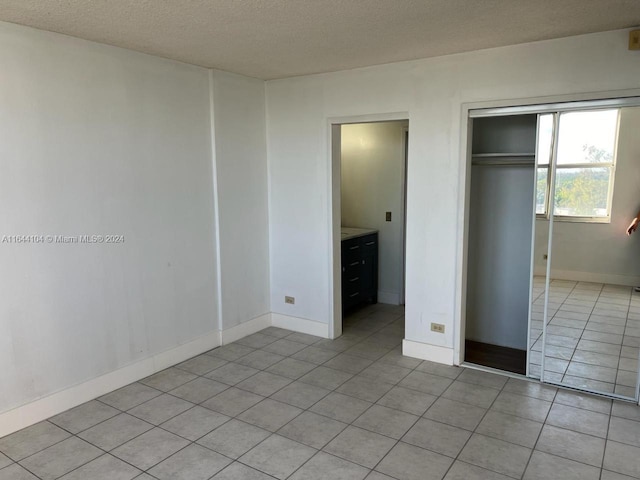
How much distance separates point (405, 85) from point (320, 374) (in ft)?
8.04

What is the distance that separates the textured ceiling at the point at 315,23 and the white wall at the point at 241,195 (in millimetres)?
702

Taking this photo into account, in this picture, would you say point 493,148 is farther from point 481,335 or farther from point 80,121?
point 80,121

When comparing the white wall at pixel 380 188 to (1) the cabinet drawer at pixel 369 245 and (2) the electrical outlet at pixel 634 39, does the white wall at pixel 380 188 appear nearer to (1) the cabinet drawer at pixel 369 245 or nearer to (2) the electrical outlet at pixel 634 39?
(1) the cabinet drawer at pixel 369 245

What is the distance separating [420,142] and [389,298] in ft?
7.93

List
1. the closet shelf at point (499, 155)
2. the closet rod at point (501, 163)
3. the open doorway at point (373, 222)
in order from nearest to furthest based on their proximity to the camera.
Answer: the closet shelf at point (499, 155), the closet rod at point (501, 163), the open doorway at point (373, 222)

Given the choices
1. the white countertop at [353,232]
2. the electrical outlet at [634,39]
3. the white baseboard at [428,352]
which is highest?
the electrical outlet at [634,39]

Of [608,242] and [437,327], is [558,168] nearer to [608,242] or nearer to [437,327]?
[608,242]

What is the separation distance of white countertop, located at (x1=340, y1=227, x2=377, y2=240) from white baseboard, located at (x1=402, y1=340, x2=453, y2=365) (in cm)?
142

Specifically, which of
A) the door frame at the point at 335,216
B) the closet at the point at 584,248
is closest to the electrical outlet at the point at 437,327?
the closet at the point at 584,248

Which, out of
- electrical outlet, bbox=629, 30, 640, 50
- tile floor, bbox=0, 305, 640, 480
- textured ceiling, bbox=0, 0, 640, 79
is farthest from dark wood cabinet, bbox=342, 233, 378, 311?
electrical outlet, bbox=629, 30, 640, 50

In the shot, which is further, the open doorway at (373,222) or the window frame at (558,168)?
the open doorway at (373,222)

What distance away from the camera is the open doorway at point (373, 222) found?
5.12 metres

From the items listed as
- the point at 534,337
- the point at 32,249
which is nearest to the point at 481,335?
the point at 534,337

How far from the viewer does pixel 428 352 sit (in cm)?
390
